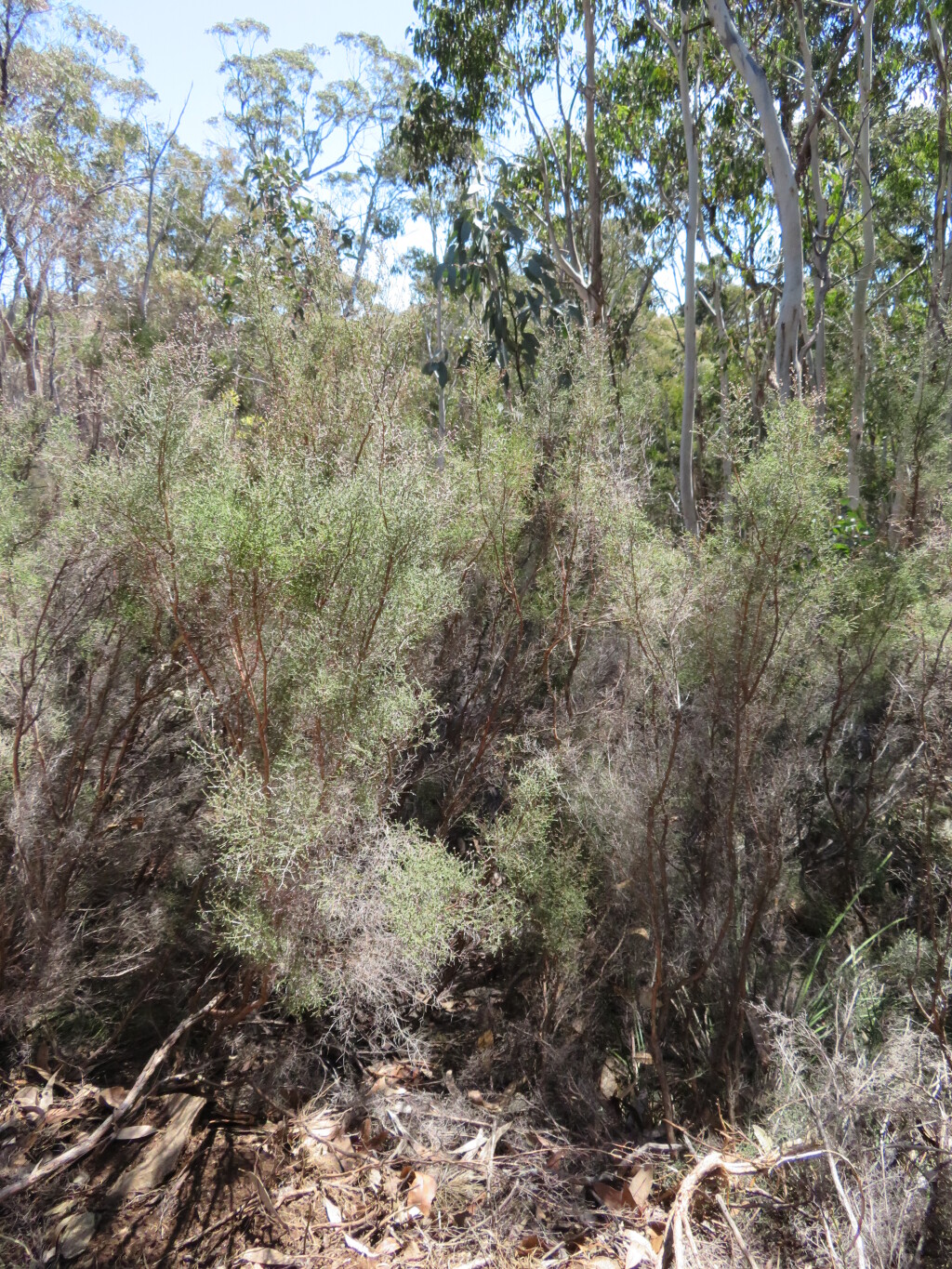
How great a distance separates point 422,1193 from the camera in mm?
3082

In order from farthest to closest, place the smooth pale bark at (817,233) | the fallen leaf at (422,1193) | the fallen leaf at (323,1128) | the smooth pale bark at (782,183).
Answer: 1. the smooth pale bark at (817,233)
2. the smooth pale bark at (782,183)
3. the fallen leaf at (323,1128)
4. the fallen leaf at (422,1193)

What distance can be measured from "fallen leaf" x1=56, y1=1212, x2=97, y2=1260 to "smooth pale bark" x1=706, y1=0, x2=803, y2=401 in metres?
5.67

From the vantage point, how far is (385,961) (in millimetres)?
3045

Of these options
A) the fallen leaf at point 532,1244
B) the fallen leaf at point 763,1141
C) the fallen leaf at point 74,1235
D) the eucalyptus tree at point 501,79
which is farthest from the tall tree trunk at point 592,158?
the fallen leaf at point 74,1235

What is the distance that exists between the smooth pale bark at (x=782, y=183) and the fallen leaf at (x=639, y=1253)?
15.6 ft

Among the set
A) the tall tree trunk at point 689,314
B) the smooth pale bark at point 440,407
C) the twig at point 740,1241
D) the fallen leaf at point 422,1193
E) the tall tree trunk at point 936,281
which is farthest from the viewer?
the tall tree trunk at point 689,314

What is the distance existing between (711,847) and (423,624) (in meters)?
1.66

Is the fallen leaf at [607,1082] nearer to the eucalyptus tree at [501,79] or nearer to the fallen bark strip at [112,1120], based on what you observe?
the fallen bark strip at [112,1120]

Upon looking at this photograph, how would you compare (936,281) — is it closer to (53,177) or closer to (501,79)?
(501,79)

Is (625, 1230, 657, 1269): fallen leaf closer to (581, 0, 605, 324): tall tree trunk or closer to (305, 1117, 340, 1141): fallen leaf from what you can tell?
(305, 1117, 340, 1141): fallen leaf

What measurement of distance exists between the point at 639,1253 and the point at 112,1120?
2031mm

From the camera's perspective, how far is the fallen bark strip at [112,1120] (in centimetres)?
293

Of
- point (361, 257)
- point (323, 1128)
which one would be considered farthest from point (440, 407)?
point (323, 1128)

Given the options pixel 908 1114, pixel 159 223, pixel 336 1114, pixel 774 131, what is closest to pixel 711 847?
pixel 908 1114
